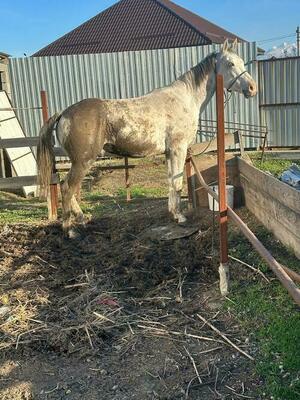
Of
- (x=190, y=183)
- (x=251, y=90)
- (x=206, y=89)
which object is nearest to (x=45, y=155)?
(x=190, y=183)

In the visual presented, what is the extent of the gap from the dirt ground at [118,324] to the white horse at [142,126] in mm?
1030

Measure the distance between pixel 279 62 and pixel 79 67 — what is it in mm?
5105

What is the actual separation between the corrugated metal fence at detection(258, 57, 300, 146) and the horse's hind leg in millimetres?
7563

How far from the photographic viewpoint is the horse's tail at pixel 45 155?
5.89 meters

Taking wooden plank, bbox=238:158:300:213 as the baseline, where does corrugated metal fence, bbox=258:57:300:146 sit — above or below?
above

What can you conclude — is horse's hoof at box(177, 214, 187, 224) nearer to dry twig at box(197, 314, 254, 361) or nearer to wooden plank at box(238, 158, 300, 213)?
wooden plank at box(238, 158, 300, 213)

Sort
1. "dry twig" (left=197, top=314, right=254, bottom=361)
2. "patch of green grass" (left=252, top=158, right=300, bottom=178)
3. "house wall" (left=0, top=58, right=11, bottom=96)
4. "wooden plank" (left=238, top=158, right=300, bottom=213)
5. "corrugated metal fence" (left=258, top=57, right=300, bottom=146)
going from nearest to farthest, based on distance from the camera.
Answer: "dry twig" (left=197, top=314, right=254, bottom=361) → "wooden plank" (left=238, top=158, right=300, bottom=213) → "patch of green grass" (left=252, top=158, right=300, bottom=178) → "house wall" (left=0, top=58, right=11, bottom=96) → "corrugated metal fence" (left=258, top=57, right=300, bottom=146)

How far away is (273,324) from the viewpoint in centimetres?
306

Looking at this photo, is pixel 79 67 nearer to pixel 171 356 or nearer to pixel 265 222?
pixel 265 222

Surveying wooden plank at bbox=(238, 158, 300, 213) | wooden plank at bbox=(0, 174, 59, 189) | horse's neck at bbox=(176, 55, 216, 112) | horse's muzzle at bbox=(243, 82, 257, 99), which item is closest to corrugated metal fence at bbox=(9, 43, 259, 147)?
wooden plank at bbox=(0, 174, 59, 189)

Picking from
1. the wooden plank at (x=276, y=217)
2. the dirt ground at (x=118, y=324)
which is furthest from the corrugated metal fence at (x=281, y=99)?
the dirt ground at (x=118, y=324)

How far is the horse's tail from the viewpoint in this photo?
5887mm

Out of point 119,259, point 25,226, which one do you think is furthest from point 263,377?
point 25,226

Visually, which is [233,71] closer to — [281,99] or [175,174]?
[175,174]
